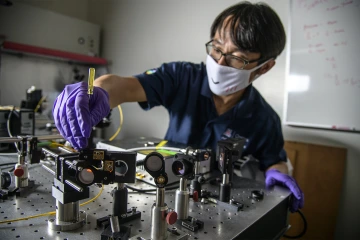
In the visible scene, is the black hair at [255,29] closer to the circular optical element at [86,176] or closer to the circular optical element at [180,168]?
the circular optical element at [180,168]

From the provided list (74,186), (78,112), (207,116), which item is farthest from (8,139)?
(207,116)

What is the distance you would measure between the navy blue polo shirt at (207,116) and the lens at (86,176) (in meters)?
0.71

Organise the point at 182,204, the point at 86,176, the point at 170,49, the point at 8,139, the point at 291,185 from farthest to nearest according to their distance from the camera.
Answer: the point at 170,49 < the point at 291,185 < the point at 8,139 < the point at 182,204 < the point at 86,176

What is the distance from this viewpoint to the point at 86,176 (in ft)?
1.61

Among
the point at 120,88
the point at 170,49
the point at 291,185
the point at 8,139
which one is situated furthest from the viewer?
the point at 170,49

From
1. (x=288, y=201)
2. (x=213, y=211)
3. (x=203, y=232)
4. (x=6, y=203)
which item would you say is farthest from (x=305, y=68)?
(x=6, y=203)

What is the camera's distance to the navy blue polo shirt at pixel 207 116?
1206 millimetres

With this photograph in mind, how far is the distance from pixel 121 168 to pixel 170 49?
2016mm

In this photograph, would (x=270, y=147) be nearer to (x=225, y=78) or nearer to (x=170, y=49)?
(x=225, y=78)

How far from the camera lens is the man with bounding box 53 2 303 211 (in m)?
1.03

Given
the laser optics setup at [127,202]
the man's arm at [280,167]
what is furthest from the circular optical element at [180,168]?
the man's arm at [280,167]

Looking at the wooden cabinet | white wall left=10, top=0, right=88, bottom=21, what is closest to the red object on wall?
white wall left=10, top=0, right=88, bottom=21

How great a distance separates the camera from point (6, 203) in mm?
617

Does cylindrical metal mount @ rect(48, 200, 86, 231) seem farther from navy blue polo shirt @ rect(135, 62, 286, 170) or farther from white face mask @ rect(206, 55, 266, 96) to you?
white face mask @ rect(206, 55, 266, 96)
